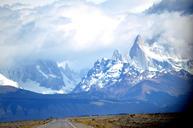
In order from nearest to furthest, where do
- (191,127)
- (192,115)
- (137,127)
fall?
(191,127) < (192,115) < (137,127)

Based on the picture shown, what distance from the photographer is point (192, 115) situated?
4754 inches

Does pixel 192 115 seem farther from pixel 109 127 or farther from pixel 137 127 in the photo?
pixel 109 127

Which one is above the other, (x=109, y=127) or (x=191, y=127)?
(x=109, y=127)

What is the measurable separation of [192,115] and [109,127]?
4314 cm

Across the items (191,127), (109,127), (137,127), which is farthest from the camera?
(109,127)

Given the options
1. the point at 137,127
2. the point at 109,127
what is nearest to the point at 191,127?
the point at 137,127

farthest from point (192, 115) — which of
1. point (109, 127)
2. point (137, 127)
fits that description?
point (109, 127)

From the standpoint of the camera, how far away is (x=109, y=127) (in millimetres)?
158750

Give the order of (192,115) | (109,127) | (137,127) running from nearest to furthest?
1. (192,115)
2. (137,127)
3. (109,127)

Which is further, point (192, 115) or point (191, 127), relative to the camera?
point (192, 115)

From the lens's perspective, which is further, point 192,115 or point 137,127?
point 137,127

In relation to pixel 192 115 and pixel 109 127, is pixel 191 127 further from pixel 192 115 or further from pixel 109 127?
pixel 109 127

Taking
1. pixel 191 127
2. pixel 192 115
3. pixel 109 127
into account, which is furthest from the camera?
pixel 109 127

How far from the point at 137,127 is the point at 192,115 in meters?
24.6
